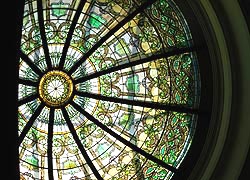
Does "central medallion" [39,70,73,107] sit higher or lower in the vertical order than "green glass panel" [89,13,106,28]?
lower

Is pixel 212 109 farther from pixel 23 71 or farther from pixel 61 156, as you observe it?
pixel 23 71

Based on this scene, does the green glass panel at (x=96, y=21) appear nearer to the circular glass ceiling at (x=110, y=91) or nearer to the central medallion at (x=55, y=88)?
the circular glass ceiling at (x=110, y=91)

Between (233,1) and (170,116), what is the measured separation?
2.14 m

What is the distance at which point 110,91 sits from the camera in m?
7.70

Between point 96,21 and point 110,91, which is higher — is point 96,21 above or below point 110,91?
above

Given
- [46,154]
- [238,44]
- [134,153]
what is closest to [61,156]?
[46,154]

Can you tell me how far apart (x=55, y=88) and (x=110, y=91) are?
0.87 meters

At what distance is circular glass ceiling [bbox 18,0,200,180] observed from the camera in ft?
24.5

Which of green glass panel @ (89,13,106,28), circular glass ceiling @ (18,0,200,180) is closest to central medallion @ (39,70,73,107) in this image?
circular glass ceiling @ (18,0,200,180)

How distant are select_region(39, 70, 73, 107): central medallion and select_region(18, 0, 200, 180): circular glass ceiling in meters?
0.02

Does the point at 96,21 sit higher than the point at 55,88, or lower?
higher

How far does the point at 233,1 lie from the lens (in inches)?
257

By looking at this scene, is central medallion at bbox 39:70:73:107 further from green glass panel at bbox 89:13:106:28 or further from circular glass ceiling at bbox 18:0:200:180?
green glass panel at bbox 89:13:106:28

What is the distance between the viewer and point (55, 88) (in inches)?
301
